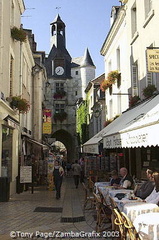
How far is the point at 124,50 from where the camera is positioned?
15219 mm

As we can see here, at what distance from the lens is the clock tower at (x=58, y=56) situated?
43.9 metres

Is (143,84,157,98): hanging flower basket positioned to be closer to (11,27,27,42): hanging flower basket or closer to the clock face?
(11,27,27,42): hanging flower basket

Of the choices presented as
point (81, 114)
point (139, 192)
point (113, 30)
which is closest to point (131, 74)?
point (113, 30)

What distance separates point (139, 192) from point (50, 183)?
348 inches

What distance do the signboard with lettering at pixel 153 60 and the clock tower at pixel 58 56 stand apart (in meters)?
36.0

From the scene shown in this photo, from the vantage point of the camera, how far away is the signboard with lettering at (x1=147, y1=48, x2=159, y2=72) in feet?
25.9

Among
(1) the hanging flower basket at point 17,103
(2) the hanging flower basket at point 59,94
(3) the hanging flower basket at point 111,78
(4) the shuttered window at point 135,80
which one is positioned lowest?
(1) the hanging flower basket at point 17,103

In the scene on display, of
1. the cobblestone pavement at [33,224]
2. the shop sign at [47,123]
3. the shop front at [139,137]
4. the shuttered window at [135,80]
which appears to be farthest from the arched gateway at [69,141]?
the cobblestone pavement at [33,224]

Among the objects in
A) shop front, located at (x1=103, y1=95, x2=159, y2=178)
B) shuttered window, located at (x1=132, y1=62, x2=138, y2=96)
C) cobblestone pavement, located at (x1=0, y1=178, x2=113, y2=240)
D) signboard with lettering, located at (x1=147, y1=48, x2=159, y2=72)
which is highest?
shuttered window, located at (x1=132, y1=62, x2=138, y2=96)

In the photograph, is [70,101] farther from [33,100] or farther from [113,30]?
[113,30]

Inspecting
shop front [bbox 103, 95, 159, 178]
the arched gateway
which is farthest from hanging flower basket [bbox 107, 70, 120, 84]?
the arched gateway

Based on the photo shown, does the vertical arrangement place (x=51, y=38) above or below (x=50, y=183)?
above

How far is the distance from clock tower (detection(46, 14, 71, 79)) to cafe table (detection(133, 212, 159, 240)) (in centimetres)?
4023

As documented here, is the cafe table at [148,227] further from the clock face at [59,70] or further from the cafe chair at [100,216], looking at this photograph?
the clock face at [59,70]
